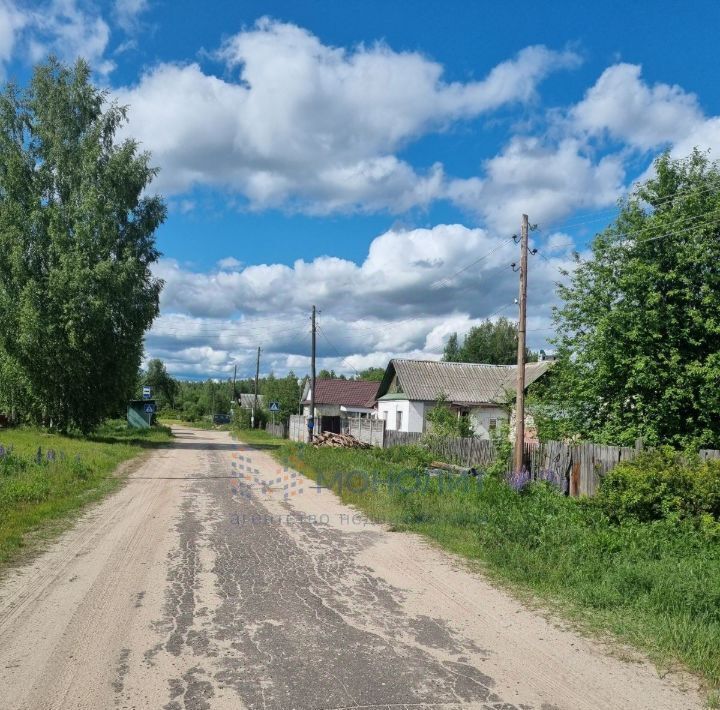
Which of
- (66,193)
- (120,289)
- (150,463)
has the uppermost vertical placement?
(66,193)

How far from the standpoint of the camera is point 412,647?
16.7ft

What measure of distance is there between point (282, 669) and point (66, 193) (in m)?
32.7

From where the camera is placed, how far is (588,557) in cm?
764

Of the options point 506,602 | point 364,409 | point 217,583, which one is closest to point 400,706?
point 506,602

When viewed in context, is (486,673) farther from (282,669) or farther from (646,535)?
(646,535)

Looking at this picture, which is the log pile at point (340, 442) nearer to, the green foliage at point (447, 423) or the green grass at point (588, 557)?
the green foliage at point (447, 423)

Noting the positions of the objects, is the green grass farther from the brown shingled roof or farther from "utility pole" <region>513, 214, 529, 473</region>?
the brown shingled roof

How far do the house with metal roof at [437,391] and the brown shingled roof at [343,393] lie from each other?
1285 cm

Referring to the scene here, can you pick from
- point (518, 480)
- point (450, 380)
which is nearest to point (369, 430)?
point (450, 380)

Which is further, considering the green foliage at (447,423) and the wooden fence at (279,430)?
the wooden fence at (279,430)

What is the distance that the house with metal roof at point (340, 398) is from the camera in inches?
2142

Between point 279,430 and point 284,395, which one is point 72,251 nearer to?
point 279,430

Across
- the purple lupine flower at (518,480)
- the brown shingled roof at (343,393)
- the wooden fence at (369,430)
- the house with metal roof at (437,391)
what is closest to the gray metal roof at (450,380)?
the house with metal roof at (437,391)

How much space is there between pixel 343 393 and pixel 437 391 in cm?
1847
